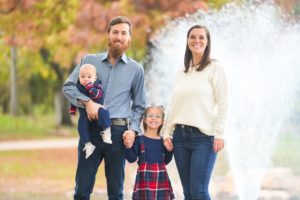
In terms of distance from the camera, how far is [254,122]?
9781 millimetres

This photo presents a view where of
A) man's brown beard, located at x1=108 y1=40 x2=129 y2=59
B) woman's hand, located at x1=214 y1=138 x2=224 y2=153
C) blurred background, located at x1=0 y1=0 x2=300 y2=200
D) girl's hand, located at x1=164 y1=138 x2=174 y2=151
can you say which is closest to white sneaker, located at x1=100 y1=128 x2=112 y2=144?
girl's hand, located at x1=164 y1=138 x2=174 y2=151

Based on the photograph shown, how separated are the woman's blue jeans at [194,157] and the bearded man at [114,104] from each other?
1.00 feet

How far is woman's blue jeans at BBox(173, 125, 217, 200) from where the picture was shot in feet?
15.1

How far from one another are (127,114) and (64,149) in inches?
406

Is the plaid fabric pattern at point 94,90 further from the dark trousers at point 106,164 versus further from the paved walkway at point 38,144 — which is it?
the paved walkway at point 38,144

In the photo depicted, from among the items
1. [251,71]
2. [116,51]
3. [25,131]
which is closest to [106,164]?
[116,51]

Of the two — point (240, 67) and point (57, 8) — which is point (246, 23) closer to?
point (240, 67)

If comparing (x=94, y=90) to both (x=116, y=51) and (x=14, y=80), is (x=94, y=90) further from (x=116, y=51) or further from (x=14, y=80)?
(x=14, y=80)

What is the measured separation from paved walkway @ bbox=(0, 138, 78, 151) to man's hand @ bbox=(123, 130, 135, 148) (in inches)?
399

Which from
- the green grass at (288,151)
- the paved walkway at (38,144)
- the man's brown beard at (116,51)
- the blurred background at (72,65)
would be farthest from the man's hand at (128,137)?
the paved walkway at (38,144)

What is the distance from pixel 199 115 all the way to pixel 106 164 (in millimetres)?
675

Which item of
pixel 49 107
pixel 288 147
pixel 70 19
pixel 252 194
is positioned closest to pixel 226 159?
pixel 288 147

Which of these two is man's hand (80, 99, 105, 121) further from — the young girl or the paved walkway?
the paved walkway

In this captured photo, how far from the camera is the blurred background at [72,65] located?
895 cm
